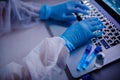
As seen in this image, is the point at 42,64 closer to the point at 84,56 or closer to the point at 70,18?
the point at 84,56

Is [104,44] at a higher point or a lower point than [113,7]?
lower

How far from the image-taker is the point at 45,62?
0.56 metres

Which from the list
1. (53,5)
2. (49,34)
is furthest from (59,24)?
(53,5)

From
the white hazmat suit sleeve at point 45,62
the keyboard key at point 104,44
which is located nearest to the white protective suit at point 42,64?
the white hazmat suit sleeve at point 45,62

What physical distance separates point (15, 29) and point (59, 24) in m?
0.25

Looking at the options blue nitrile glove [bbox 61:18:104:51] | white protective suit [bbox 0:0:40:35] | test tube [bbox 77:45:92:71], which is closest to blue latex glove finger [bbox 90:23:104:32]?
blue nitrile glove [bbox 61:18:104:51]

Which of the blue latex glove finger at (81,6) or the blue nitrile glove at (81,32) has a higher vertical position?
the blue latex glove finger at (81,6)

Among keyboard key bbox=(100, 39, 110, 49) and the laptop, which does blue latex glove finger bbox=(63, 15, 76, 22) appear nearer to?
the laptop

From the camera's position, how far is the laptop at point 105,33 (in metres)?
0.60

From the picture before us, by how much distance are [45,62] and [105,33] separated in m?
0.32

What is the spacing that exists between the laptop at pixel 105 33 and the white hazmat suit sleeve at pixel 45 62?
61mm

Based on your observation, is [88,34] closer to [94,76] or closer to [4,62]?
[94,76]

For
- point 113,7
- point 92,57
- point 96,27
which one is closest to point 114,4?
point 113,7

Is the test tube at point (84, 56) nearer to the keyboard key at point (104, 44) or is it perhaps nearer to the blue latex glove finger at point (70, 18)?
the keyboard key at point (104, 44)
